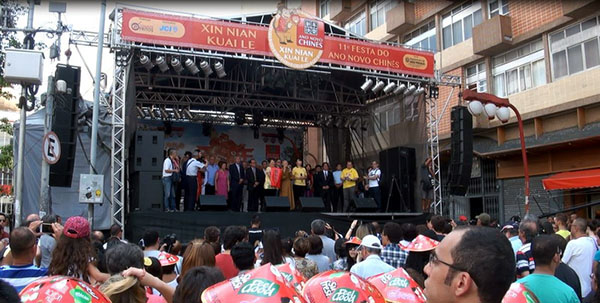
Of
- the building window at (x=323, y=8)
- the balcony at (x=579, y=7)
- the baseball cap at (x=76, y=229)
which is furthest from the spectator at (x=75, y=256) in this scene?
the building window at (x=323, y=8)

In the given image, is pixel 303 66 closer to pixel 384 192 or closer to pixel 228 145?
pixel 384 192

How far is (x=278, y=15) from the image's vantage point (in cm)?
1175

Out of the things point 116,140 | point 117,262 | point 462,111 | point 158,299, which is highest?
point 462,111

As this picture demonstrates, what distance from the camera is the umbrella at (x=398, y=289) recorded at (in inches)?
102

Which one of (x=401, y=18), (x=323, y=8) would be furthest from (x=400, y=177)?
(x=323, y=8)

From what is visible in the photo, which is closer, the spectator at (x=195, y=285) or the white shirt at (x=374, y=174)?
the spectator at (x=195, y=285)

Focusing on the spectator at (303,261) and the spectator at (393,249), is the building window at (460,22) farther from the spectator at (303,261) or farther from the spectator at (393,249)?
the spectator at (303,261)

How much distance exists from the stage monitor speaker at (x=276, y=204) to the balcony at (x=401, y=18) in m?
11.7

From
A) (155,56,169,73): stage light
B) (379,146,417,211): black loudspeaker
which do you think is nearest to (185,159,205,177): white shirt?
(155,56,169,73): stage light

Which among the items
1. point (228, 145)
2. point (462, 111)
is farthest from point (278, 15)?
point (228, 145)

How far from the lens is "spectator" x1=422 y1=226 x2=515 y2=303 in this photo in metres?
1.61

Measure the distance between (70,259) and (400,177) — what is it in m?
11.7

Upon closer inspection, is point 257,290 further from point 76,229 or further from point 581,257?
point 581,257

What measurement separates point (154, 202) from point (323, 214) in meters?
3.98
